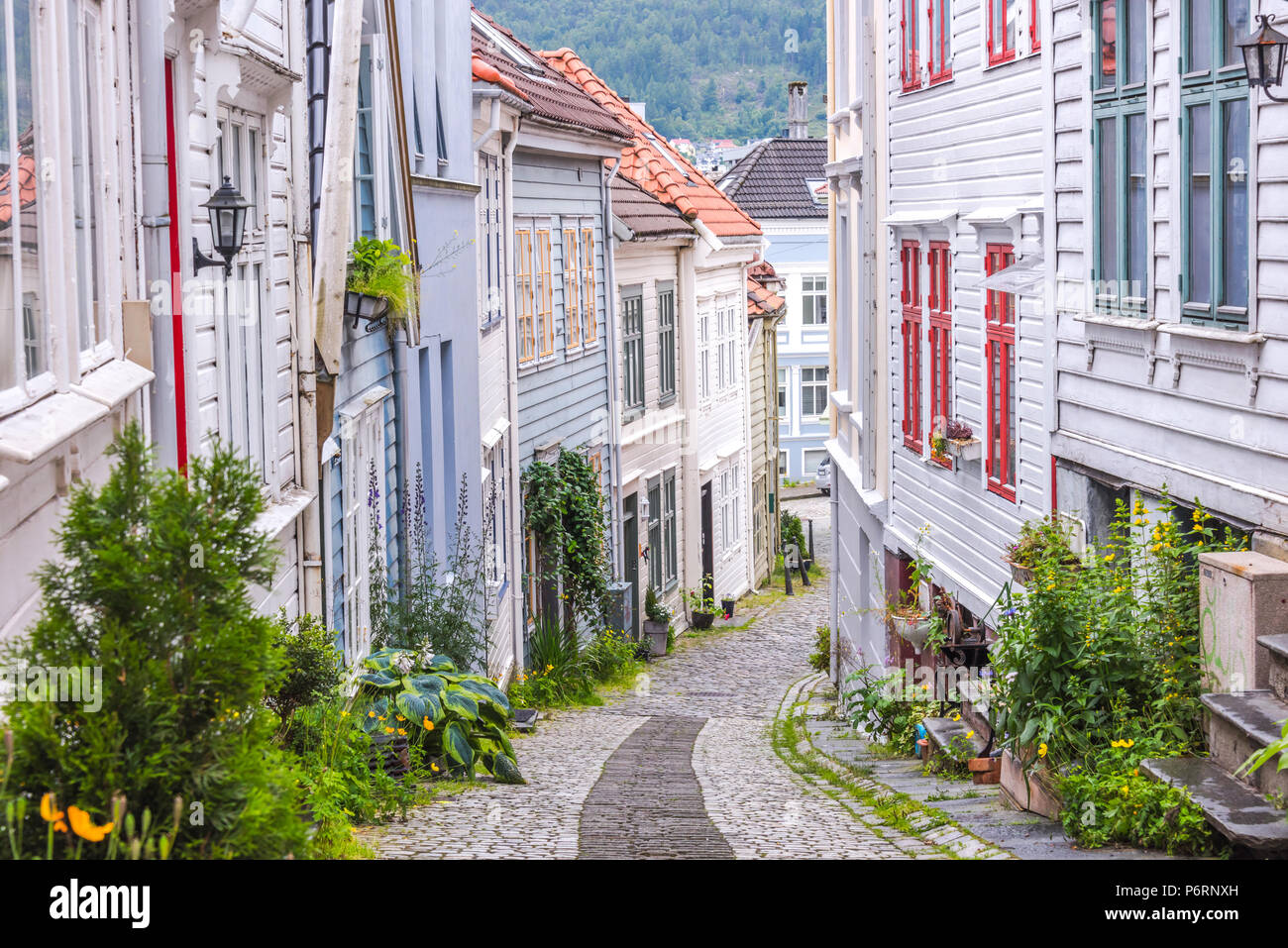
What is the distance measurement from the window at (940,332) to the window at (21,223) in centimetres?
904

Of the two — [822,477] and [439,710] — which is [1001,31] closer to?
[439,710]

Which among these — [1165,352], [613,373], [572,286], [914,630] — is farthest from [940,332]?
[613,373]

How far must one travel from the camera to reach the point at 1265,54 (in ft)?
20.3

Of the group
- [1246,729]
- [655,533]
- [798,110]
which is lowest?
[655,533]

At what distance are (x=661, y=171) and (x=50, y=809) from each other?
22.7 metres

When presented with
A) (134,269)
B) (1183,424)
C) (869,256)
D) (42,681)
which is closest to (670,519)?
(869,256)

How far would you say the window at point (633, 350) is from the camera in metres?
21.4

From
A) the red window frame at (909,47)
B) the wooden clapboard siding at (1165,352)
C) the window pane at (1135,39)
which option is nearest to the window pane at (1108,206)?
the wooden clapboard siding at (1165,352)

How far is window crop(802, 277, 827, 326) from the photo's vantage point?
4556cm

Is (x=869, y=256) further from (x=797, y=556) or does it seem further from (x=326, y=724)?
(x=797, y=556)

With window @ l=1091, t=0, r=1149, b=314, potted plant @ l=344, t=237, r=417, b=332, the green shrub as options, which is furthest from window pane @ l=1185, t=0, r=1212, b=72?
the green shrub

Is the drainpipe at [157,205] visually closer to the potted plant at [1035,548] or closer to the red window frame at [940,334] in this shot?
the potted plant at [1035,548]

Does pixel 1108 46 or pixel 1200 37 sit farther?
pixel 1108 46

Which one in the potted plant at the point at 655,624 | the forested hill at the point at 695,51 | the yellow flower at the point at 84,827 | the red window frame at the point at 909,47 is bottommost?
the potted plant at the point at 655,624
